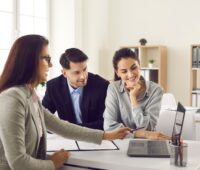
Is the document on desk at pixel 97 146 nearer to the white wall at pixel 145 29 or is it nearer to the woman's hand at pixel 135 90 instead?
the woman's hand at pixel 135 90

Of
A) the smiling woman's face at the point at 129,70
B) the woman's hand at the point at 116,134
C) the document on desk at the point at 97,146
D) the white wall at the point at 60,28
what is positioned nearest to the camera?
the document on desk at the point at 97,146

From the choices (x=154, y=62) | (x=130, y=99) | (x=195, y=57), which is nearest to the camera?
(x=130, y=99)

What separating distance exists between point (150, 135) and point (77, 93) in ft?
2.62

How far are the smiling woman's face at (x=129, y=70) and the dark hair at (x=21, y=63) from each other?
2.75 ft

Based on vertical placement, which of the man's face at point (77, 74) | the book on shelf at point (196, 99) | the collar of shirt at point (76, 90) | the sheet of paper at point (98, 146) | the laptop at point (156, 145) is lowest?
the book on shelf at point (196, 99)

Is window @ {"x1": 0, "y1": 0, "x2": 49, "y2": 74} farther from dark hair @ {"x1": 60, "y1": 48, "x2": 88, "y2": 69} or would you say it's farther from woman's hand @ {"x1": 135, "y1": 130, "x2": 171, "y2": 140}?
woman's hand @ {"x1": 135, "y1": 130, "x2": 171, "y2": 140}

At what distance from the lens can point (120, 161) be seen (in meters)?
1.49

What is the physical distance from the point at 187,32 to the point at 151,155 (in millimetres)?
3612

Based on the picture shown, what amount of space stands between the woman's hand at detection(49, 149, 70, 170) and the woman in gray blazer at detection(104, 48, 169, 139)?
0.59 m

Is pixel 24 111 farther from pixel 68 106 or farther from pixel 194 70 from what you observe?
pixel 194 70

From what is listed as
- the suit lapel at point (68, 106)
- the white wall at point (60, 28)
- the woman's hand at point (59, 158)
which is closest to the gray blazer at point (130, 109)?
the suit lapel at point (68, 106)

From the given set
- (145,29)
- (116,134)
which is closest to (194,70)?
(145,29)

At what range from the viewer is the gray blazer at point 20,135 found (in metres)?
1.37

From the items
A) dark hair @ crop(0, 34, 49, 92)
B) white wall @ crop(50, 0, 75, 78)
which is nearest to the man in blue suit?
dark hair @ crop(0, 34, 49, 92)
